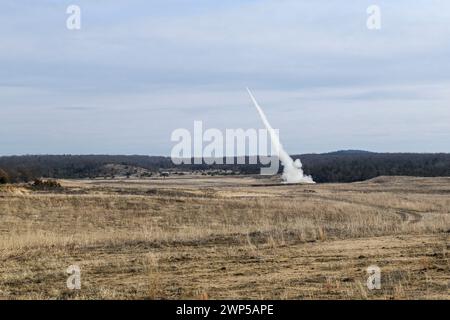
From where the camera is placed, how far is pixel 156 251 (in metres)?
17.8

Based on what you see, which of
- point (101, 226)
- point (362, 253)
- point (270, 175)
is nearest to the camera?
point (362, 253)

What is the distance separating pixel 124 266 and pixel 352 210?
68.6 feet

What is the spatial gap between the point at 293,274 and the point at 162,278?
2.52m

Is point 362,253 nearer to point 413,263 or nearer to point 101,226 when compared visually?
point 413,263

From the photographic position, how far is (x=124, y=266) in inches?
591

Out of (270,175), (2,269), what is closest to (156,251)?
(2,269)

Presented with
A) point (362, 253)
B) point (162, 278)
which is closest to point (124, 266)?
point (162, 278)

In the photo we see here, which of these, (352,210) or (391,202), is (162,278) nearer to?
(352,210)
